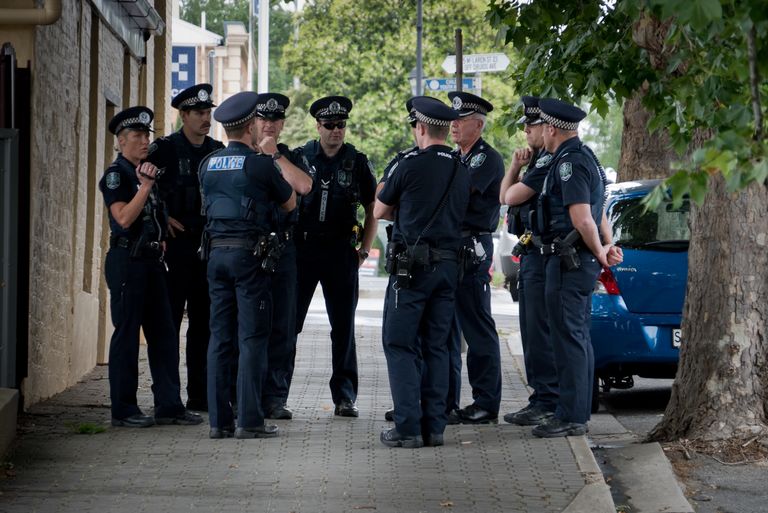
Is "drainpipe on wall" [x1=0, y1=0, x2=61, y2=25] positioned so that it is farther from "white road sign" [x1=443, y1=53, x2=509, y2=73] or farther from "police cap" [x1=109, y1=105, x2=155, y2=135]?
"white road sign" [x1=443, y1=53, x2=509, y2=73]

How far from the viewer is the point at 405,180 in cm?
801

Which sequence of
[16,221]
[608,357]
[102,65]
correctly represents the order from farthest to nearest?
[102,65], [608,357], [16,221]

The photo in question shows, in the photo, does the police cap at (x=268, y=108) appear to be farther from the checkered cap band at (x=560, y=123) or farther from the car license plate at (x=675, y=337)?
the car license plate at (x=675, y=337)

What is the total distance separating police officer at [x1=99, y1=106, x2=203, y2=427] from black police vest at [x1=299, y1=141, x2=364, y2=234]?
0.98 metres

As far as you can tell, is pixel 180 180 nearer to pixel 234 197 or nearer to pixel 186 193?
pixel 186 193

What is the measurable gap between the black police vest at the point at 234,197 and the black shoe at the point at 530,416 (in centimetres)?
208

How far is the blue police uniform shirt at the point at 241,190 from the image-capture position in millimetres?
8094

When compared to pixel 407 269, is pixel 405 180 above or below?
above

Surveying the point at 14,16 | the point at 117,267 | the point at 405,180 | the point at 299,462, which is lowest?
the point at 299,462

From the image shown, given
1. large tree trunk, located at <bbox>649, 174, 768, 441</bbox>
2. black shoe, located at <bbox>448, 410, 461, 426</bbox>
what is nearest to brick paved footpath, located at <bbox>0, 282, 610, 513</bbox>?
black shoe, located at <bbox>448, 410, 461, 426</bbox>

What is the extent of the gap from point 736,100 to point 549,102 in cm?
252


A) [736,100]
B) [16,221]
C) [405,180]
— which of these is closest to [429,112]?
[405,180]

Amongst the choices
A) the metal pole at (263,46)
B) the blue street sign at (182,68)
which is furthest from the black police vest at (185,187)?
the metal pole at (263,46)

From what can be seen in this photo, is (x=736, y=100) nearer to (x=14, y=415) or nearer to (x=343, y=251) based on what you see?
(x=343, y=251)
